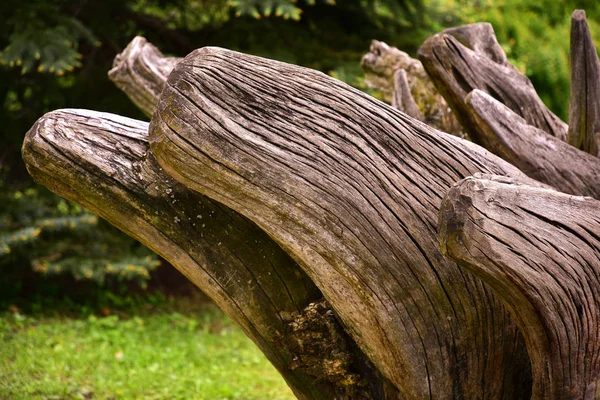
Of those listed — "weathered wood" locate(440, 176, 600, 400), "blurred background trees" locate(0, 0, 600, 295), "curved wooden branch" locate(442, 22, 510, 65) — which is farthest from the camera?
"blurred background trees" locate(0, 0, 600, 295)

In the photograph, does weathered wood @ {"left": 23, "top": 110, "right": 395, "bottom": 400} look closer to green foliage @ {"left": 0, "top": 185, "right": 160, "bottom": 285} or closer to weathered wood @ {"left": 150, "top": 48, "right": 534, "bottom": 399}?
weathered wood @ {"left": 150, "top": 48, "right": 534, "bottom": 399}

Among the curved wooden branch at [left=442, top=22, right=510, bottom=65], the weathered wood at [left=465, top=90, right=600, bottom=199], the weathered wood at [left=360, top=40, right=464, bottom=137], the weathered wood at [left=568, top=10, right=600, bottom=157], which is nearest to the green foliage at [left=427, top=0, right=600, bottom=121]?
the weathered wood at [left=360, top=40, right=464, bottom=137]

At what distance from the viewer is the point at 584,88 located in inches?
113

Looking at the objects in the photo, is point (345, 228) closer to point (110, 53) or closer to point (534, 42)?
point (110, 53)

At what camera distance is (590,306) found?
2.11 meters

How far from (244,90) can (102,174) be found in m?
0.64

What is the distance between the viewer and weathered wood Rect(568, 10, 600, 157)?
2771 millimetres

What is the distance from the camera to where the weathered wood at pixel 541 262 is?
1.80 metres

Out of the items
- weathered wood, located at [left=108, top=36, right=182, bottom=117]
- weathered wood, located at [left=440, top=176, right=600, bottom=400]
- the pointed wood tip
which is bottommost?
weathered wood, located at [left=108, top=36, right=182, bottom=117]

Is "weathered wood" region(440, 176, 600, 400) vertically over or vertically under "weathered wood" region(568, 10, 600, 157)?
under

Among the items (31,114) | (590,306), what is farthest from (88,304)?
(590,306)

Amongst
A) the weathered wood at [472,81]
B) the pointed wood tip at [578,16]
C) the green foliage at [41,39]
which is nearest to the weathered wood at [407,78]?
the weathered wood at [472,81]

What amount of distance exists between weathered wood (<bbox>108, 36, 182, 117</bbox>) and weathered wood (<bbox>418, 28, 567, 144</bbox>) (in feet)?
5.61

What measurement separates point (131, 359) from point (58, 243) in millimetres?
1612
